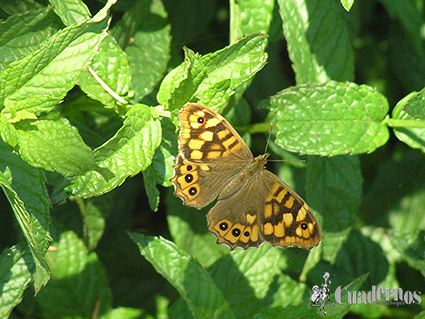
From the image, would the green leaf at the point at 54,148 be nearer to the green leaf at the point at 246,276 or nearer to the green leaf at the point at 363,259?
the green leaf at the point at 246,276

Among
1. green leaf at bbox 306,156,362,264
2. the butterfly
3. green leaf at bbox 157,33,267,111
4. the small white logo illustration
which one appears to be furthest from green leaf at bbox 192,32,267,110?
the small white logo illustration

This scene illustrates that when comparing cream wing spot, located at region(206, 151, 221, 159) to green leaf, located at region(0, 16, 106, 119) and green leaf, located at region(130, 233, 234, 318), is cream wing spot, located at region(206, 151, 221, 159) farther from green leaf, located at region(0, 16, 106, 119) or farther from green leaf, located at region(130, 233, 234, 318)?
green leaf, located at region(0, 16, 106, 119)

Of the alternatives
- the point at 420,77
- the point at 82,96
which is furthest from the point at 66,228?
the point at 420,77

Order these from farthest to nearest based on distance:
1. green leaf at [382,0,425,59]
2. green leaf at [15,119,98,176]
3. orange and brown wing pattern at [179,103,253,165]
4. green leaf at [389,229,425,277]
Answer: green leaf at [382,0,425,59]
green leaf at [389,229,425,277]
orange and brown wing pattern at [179,103,253,165]
green leaf at [15,119,98,176]

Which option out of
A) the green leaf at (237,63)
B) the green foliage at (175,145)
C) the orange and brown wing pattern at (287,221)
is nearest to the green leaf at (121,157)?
the green foliage at (175,145)

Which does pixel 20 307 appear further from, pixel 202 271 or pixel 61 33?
pixel 61 33

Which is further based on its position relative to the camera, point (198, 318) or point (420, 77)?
point (420, 77)

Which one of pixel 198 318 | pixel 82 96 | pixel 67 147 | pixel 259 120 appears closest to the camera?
pixel 67 147
